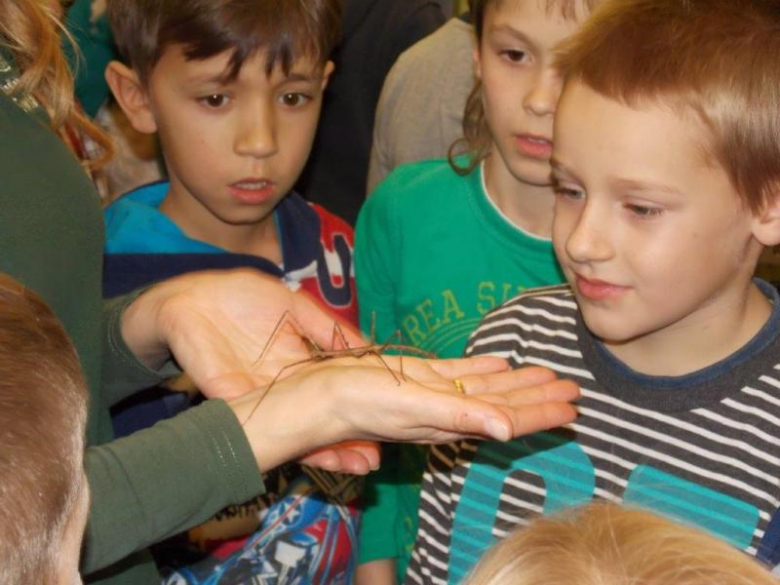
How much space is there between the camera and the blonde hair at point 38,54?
1515 millimetres

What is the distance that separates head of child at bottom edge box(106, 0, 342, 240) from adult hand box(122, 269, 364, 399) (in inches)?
17.7

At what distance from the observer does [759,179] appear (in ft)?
5.05

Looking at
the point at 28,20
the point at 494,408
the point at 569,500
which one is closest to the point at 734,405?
the point at 569,500

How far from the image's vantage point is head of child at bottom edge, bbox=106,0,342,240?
2088mm

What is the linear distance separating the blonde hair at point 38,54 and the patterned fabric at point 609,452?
0.78 m

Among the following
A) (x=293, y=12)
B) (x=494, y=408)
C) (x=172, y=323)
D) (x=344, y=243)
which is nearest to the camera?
(x=494, y=408)

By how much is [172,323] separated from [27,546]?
2.84 ft

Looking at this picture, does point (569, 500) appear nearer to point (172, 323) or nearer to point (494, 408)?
point (494, 408)

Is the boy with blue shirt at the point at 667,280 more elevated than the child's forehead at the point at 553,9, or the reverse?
the child's forehead at the point at 553,9

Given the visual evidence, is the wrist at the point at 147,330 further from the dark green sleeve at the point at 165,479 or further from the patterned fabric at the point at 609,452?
the patterned fabric at the point at 609,452

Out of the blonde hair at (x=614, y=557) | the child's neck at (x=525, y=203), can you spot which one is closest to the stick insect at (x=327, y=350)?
the child's neck at (x=525, y=203)

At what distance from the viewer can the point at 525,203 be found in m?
2.07

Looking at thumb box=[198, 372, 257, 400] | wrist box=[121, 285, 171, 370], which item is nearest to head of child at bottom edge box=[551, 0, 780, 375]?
thumb box=[198, 372, 257, 400]

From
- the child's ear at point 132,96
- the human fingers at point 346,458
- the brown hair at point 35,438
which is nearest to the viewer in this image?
the brown hair at point 35,438
